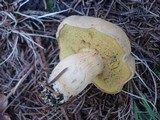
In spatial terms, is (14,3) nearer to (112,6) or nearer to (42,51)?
(42,51)

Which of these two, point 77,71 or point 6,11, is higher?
point 6,11

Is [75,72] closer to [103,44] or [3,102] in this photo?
[103,44]

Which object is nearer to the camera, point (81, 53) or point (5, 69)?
point (81, 53)

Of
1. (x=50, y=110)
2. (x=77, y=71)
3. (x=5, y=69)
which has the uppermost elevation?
(x=77, y=71)

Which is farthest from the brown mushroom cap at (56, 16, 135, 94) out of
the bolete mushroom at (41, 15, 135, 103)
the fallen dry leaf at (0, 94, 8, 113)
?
the fallen dry leaf at (0, 94, 8, 113)

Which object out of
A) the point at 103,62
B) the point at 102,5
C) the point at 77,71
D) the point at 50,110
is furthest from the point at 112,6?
the point at 50,110

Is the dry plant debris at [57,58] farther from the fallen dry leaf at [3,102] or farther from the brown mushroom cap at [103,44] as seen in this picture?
the brown mushroom cap at [103,44]

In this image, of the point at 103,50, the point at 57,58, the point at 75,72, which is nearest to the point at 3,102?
the point at 57,58
